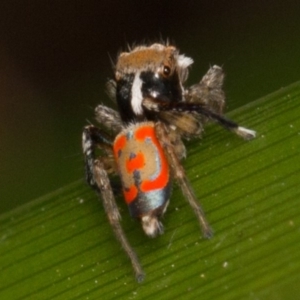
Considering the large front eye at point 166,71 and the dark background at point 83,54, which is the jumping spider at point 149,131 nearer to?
the large front eye at point 166,71

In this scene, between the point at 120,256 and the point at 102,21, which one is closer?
the point at 120,256

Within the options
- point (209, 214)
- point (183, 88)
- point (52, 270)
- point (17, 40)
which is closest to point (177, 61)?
point (183, 88)

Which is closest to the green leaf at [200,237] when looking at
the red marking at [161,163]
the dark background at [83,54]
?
the red marking at [161,163]

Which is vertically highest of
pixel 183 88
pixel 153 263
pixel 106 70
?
pixel 183 88

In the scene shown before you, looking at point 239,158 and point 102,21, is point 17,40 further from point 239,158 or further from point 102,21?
point 239,158

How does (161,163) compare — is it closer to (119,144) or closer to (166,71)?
(119,144)

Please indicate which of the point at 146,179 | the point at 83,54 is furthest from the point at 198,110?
the point at 83,54
